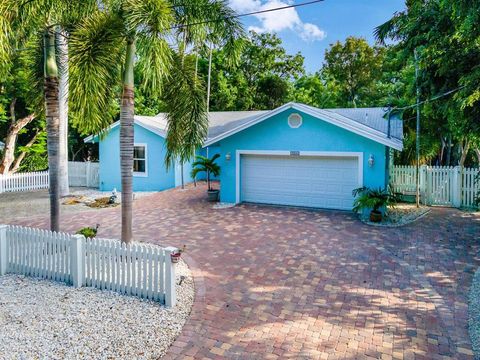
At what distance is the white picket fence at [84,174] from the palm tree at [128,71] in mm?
13028

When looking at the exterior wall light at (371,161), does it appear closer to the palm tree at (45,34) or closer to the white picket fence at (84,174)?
the palm tree at (45,34)

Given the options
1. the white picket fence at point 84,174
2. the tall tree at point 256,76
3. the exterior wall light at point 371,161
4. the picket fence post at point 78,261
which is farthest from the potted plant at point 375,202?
the tall tree at point 256,76

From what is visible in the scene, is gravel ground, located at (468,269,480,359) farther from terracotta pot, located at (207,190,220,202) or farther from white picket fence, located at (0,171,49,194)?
white picket fence, located at (0,171,49,194)

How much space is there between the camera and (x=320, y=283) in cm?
718

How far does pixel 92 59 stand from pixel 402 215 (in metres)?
10.8

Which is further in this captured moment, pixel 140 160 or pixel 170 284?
pixel 140 160

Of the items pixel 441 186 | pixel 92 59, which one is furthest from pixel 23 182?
pixel 441 186

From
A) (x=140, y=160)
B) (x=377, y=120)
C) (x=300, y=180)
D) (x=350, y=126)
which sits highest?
(x=377, y=120)

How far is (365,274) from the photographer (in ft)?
25.1

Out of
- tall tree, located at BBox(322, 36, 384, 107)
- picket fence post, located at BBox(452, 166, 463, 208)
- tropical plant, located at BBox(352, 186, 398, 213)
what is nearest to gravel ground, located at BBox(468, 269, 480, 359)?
tropical plant, located at BBox(352, 186, 398, 213)

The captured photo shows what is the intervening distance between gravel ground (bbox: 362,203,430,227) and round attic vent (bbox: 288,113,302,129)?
4.24 metres

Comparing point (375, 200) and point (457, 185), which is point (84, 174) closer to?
point (375, 200)

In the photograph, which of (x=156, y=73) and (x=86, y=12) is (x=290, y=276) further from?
(x=86, y=12)

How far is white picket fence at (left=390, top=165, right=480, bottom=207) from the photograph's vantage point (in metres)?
14.3
